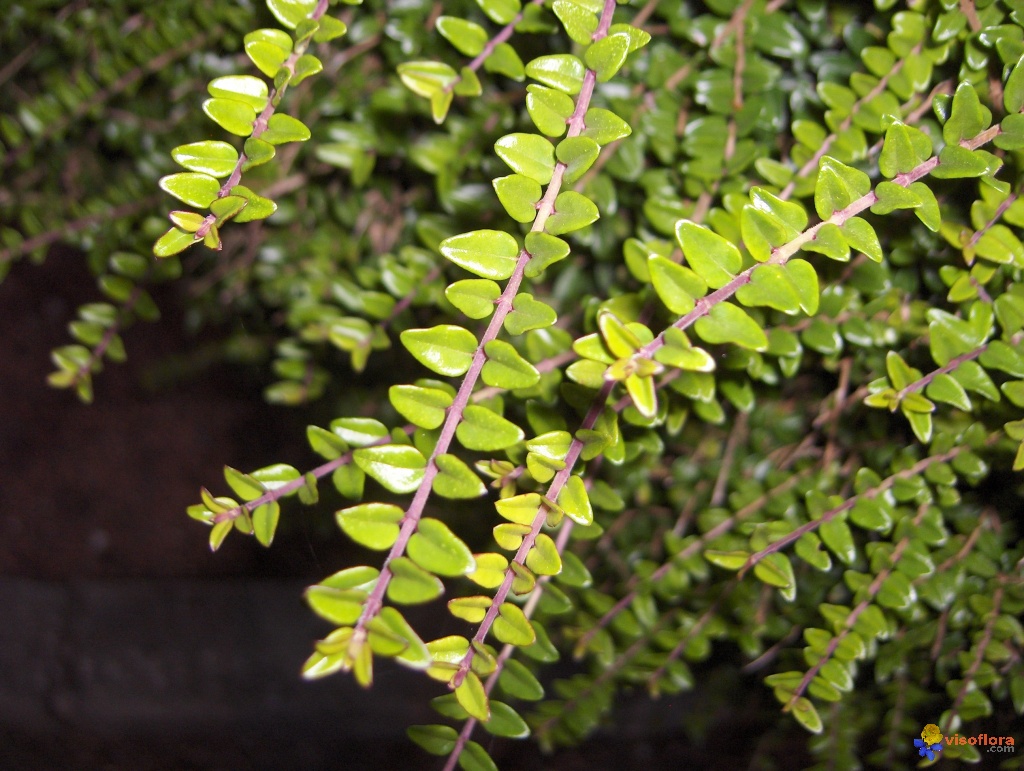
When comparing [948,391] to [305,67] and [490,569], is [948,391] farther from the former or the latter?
[305,67]

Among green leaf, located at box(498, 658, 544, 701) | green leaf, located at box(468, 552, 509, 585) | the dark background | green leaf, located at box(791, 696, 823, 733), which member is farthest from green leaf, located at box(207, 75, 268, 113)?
the dark background

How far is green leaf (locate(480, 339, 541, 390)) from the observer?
1.29ft

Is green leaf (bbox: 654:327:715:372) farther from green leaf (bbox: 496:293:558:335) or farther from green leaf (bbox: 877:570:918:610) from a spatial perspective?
green leaf (bbox: 877:570:918:610)

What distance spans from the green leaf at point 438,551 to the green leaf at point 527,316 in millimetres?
116

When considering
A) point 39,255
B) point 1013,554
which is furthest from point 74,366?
point 1013,554

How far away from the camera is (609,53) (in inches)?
16.2

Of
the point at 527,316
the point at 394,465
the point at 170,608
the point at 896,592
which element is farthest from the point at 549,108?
the point at 170,608

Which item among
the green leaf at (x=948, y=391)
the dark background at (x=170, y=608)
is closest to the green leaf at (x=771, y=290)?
the green leaf at (x=948, y=391)

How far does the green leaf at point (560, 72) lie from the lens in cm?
43

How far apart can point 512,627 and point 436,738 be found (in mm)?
124

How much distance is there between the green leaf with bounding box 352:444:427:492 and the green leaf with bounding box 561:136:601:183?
18cm

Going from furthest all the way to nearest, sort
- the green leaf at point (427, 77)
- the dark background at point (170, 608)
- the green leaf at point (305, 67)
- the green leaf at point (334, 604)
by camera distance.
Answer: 1. the dark background at point (170, 608)
2. the green leaf at point (427, 77)
3. the green leaf at point (305, 67)
4. the green leaf at point (334, 604)

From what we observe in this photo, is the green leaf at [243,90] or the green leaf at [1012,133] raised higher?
the green leaf at [243,90]

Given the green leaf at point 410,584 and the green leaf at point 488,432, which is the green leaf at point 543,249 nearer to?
the green leaf at point 488,432
